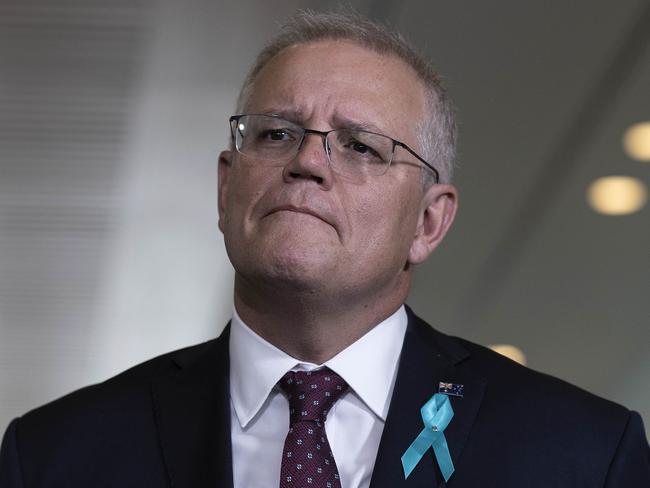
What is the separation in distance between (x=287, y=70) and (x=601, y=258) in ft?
3.13

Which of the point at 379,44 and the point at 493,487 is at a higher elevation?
the point at 379,44

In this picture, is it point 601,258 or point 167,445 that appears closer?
point 167,445

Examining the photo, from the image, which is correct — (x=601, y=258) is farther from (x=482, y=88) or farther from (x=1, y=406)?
(x=1, y=406)

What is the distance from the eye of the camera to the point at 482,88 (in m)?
2.85

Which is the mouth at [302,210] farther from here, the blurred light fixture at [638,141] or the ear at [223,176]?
the blurred light fixture at [638,141]

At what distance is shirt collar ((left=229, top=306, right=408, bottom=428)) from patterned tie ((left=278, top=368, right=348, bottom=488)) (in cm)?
2

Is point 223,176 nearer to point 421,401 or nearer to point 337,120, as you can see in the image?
point 337,120

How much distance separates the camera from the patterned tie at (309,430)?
190cm

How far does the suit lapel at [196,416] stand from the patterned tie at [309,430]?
97 millimetres

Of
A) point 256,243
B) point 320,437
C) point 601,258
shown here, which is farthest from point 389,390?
point 601,258

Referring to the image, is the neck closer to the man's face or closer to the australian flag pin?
the man's face

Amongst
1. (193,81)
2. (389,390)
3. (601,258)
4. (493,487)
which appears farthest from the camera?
(193,81)

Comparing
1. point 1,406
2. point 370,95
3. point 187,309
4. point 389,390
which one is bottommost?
point 1,406

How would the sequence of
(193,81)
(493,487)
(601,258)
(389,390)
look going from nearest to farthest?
(493,487) → (389,390) → (601,258) → (193,81)
